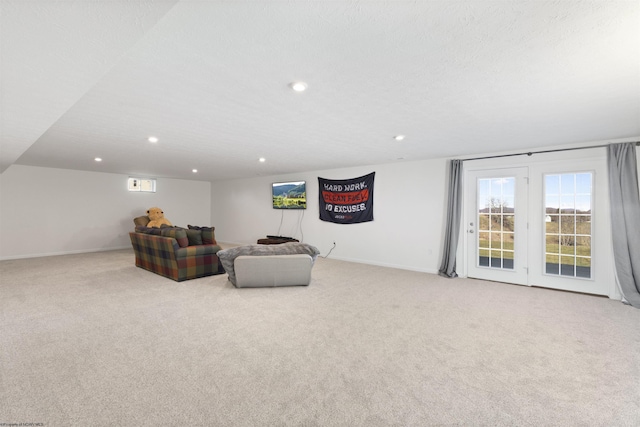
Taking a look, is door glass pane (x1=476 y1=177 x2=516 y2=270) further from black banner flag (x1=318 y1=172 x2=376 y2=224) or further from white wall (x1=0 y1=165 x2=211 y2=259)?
white wall (x1=0 y1=165 x2=211 y2=259)

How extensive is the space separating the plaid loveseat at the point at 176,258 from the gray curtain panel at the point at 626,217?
237 inches

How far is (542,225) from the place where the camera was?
4395 mm

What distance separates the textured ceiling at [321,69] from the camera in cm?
131

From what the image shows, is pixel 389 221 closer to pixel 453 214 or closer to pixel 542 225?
pixel 453 214

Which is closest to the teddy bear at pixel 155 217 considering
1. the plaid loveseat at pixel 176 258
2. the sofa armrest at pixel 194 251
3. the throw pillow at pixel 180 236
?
the plaid loveseat at pixel 176 258

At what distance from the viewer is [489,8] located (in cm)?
134

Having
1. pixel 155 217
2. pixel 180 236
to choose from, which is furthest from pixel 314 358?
pixel 155 217

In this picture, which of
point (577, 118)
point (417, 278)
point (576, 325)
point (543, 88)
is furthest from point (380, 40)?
point (417, 278)

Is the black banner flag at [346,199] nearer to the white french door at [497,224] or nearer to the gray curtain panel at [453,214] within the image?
the gray curtain panel at [453,214]

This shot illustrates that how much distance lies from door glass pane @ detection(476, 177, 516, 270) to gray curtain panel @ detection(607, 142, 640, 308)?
3.82 feet

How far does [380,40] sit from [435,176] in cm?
425

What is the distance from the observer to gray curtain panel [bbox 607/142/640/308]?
365cm

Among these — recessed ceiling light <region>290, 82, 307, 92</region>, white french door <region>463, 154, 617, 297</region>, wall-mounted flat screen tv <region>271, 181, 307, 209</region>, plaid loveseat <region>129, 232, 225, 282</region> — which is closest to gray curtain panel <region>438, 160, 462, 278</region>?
white french door <region>463, 154, 617, 297</region>

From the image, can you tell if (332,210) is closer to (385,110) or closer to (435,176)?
(435,176)
